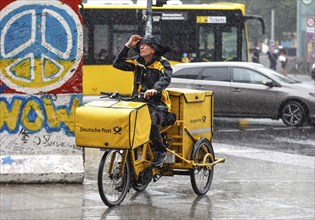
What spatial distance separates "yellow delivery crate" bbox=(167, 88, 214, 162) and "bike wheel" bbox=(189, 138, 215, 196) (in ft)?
0.41

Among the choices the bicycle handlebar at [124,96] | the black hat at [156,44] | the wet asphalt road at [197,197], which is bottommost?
the wet asphalt road at [197,197]

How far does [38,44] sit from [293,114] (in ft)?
37.3

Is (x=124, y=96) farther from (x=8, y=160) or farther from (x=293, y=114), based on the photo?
(x=293, y=114)

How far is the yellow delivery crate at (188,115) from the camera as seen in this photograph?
10.6 meters

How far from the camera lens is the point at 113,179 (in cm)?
979

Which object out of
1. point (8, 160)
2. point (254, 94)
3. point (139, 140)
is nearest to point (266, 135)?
point (254, 94)

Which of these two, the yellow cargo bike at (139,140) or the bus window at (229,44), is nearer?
the yellow cargo bike at (139,140)

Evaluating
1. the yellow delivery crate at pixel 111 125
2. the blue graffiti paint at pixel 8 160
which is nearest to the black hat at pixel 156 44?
the yellow delivery crate at pixel 111 125

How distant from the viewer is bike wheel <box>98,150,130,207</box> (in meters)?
9.66

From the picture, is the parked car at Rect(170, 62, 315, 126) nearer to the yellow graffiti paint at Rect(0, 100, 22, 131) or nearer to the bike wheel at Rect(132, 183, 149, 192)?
the yellow graffiti paint at Rect(0, 100, 22, 131)

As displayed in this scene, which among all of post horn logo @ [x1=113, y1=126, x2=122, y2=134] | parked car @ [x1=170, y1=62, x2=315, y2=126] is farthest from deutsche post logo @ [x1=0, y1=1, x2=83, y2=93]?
parked car @ [x1=170, y1=62, x2=315, y2=126]

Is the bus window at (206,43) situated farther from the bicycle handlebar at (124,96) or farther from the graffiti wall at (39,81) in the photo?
the bicycle handlebar at (124,96)

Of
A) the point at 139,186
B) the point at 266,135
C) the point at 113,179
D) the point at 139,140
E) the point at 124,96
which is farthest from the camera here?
the point at 266,135

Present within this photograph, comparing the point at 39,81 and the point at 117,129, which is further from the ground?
the point at 39,81
